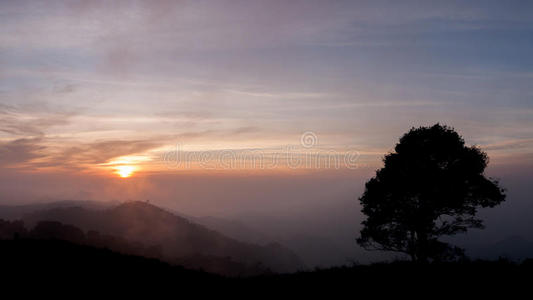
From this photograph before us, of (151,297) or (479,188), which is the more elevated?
(479,188)

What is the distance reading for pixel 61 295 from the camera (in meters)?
14.5

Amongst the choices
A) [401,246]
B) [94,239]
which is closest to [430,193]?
[401,246]

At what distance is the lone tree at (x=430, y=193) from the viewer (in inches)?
1069

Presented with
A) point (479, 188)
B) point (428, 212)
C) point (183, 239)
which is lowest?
point (183, 239)

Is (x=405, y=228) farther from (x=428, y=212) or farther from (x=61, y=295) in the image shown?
(x=61, y=295)

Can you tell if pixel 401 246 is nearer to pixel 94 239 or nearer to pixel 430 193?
pixel 430 193

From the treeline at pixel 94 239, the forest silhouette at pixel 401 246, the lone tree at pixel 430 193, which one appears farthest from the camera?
the treeline at pixel 94 239

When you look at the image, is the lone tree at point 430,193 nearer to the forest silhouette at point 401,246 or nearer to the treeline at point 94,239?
the forest silhouette at point 401,246

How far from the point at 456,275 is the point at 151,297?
12.9 metres

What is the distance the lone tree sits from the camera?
89.0 feet

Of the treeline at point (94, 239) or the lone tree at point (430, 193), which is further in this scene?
the treeline at point (94, 239)

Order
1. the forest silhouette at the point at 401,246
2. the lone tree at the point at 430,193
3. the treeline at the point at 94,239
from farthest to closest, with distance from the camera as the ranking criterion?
the treeline at the point at 94,239 → the lone tree at the point at 430,193 → the forest silhouette at the point at 401,246

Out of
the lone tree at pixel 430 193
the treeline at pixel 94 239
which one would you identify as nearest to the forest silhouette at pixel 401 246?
the lone tree at pixel 430 193

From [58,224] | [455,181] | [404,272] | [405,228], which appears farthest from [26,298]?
[58,224]
